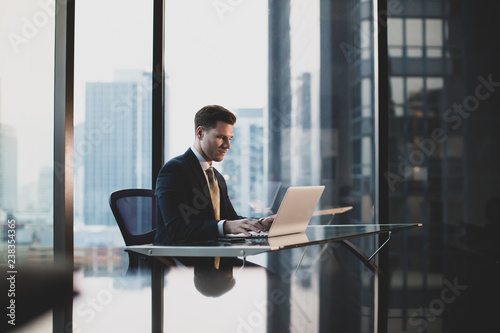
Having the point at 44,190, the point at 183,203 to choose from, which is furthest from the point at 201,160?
the point at 44,190

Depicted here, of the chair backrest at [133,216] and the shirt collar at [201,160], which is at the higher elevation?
the shirt collar at [201,160]

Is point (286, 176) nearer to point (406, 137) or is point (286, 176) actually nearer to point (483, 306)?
point (406, 137)

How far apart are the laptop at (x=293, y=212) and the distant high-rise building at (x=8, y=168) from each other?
176 centimetres

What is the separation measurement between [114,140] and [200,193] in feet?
5.59

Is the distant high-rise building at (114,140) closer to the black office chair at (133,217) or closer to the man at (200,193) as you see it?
the black office chair at (133,217)

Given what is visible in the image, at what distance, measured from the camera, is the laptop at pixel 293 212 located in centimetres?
202

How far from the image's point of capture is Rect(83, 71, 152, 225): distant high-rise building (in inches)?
148

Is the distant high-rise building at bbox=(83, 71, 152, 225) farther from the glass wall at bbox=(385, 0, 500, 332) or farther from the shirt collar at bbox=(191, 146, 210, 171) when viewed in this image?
the glass wall at bbox=(385, 0, 500, 332)

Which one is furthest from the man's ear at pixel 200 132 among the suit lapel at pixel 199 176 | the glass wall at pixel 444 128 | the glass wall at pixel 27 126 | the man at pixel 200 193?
the glass wall at pixel 444 128

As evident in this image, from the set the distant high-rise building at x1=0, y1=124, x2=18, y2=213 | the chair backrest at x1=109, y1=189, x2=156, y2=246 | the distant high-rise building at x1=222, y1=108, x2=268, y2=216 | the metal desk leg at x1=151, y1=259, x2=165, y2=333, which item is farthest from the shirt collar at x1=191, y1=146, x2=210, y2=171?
the distant high-rise building at x1=222, y1=108, x2=268, y2=216

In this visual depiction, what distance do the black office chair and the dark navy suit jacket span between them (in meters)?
0.18

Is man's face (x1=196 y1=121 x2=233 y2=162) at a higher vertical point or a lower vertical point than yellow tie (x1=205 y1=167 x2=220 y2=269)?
higher

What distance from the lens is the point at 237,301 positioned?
2361 millimetres

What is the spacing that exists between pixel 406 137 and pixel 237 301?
12.8 feet
